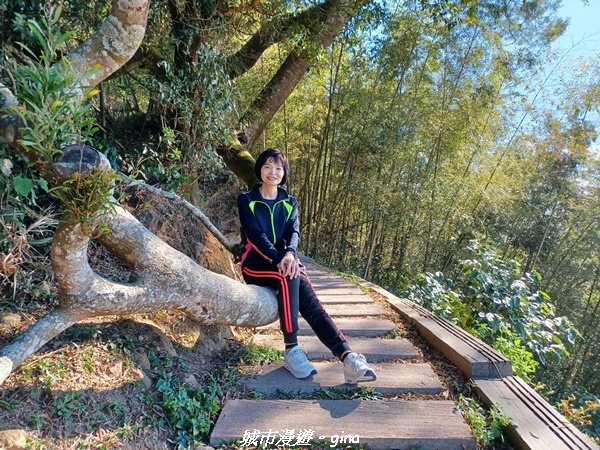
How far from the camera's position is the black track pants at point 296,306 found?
1829mm

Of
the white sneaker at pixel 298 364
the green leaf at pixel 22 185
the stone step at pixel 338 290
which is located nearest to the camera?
the green leaf at pixel 22 185

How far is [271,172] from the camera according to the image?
2002mm

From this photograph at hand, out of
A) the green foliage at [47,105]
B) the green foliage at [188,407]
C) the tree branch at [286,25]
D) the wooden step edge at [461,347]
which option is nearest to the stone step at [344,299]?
the wooden step edge at [461,347]

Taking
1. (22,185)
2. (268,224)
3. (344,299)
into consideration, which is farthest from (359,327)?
(22,185)

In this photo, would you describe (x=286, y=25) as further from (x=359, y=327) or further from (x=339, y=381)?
(x=339, y=381)

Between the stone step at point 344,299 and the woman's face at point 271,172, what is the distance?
1355 millimetres

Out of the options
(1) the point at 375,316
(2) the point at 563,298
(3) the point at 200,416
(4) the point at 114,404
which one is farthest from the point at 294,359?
(2) the point at 563,298

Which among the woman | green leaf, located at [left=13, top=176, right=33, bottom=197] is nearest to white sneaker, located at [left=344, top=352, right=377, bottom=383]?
the woman

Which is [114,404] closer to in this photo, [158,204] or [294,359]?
[294,359]

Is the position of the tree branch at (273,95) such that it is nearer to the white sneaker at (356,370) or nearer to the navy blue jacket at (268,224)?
the navy blue jacket at (268,224)

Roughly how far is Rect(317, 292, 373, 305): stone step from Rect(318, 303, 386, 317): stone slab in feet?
0.16

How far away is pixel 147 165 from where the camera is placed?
2.51 meters

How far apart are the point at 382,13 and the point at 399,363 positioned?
3.01 meters

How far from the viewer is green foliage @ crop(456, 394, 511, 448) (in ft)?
4.61
